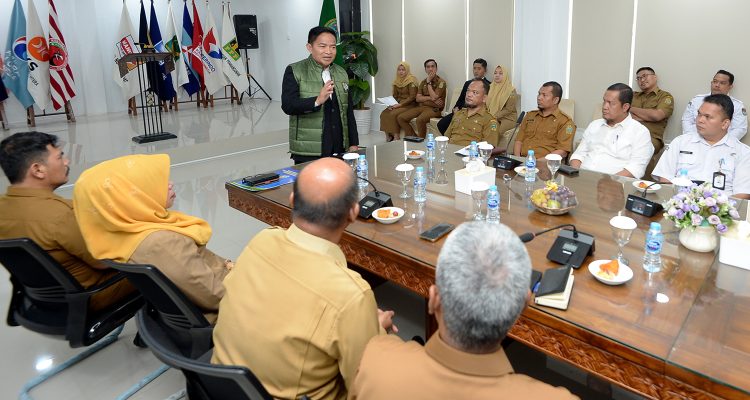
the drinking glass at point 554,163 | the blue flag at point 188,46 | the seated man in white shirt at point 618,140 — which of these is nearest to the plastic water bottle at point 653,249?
the drinking glass at point 554,163

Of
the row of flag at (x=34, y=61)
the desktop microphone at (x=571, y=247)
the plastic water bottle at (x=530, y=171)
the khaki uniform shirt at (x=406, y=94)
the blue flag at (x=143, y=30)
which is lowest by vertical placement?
the desktop microphone at (x=571, y=247)

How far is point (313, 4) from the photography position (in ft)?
31.2

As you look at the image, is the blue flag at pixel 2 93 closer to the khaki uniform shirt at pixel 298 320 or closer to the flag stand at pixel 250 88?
the flag stand at pixel 250 88

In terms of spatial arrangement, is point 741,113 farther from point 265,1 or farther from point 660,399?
point 265,1

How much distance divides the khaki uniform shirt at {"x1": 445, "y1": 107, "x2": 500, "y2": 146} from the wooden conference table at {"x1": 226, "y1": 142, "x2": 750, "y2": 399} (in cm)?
208

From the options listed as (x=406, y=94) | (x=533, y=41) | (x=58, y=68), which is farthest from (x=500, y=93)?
(x=58, y=68)

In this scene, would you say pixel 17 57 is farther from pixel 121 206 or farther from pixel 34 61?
pixel 121 206

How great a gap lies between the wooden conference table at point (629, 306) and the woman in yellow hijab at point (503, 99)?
345 centimetres

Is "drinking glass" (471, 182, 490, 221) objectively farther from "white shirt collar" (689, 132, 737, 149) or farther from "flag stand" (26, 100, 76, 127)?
"flag stand" (26, 100, 76, 127)

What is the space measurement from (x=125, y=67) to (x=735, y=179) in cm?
790

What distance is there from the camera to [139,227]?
181 cm

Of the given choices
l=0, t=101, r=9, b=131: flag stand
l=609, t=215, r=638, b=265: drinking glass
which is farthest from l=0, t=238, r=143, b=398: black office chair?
l=0, t=101, r=9, b=131: flag stand

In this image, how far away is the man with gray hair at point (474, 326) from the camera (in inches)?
34.7


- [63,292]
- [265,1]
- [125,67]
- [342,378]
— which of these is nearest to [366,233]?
[342,378]
